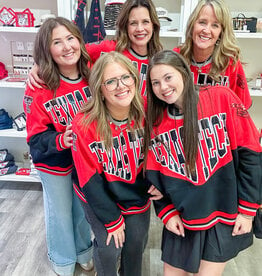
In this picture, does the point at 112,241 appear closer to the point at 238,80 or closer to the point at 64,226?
the point at 64,226

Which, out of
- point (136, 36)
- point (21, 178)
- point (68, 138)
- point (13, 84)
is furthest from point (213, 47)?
point (21, 178)

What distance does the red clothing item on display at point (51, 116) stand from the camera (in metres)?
1.54

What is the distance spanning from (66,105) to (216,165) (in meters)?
0.77

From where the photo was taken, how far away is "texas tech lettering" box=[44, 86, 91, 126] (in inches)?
61.2

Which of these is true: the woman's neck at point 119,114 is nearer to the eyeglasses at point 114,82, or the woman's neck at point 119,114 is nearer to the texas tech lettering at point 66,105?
the eyeglasses at point 114,82

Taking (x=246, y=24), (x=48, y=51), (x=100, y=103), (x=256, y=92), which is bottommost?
(x=256, y=92)

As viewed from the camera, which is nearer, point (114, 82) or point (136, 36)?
point (114, 82)

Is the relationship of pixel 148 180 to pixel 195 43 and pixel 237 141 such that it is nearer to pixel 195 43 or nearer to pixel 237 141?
pixel 237 141

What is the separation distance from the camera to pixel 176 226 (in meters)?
1.39

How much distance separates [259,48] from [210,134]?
6.05ft

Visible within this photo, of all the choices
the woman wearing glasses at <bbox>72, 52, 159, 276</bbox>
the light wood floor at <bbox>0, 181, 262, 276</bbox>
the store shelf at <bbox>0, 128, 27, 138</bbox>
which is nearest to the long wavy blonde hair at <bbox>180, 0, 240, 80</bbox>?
Result: the woman wearing glasses at <bbox>72, 52, 159, 276</bbox>

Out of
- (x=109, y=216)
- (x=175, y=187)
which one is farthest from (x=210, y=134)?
(x=109, y=216)

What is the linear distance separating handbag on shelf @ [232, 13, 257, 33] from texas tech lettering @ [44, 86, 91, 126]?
1457 mm

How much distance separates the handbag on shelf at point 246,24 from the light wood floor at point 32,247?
157 centimetres
